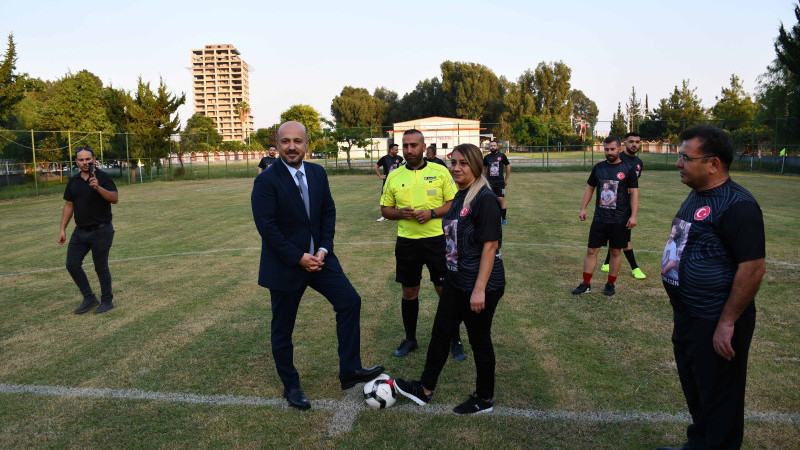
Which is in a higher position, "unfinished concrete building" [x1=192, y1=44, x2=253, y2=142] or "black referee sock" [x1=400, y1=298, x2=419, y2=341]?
"unfinished concrete building" [x1=192, y1=44, x2=253, y2=142]

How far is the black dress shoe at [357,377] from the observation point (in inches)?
169

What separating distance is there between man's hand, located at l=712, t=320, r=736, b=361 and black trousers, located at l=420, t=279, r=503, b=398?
139 cm

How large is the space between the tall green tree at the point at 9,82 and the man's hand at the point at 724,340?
92.9 ft

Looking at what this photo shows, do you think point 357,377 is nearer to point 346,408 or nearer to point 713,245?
point 346,408

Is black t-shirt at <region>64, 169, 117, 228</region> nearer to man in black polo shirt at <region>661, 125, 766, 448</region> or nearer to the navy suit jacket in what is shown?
the navy suit jacket

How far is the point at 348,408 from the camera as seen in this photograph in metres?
4.05

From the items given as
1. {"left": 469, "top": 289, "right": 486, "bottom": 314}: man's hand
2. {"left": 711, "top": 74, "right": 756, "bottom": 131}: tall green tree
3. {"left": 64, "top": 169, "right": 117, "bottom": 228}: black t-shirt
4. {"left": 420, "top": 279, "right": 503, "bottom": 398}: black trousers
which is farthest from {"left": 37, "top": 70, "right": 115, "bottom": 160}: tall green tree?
{"left": 711, "top": 74, "right": 756, "bottom": 131}: tall green tree

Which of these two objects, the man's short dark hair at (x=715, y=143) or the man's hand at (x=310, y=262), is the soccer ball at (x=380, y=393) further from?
the man's short dark hair at (x=715, y=143)

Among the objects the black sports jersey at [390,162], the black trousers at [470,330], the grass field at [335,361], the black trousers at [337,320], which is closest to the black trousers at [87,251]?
the grass field at [335,361]

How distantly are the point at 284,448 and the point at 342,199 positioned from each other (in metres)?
17.0

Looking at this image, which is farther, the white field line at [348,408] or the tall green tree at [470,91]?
the tall green tree at [470,91]

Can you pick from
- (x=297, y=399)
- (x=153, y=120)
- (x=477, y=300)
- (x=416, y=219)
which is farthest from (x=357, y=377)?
(x=153, y=120)

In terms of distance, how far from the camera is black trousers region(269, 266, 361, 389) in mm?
4052

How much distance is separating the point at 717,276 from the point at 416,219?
269cm
